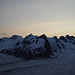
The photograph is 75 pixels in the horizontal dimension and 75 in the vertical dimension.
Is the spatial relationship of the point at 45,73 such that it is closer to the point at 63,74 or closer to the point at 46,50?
the point at 63,74

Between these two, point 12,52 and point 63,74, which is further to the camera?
point 12,52

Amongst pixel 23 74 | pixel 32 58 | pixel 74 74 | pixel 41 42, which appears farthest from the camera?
pixel 41 42

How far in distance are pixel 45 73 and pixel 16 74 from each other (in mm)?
2932

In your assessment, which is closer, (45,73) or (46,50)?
(45,73)

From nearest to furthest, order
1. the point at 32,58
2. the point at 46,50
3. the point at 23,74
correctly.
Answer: the point at 23,74 < the point at 32,58 < the point at 46,50

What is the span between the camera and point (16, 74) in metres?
11.0

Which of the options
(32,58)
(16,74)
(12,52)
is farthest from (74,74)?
(12,52)

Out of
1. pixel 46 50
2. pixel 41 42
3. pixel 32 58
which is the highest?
pixel 41 42

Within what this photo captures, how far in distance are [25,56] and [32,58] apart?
170 cm

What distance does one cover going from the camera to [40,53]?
2259 centimetres

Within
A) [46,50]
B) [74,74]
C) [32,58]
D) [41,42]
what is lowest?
[74,74]

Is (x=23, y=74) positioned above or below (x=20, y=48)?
below

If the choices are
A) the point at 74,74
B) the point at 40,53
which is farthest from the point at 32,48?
the point at 74,74

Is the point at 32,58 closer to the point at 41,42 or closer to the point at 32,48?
the point at 32,48
